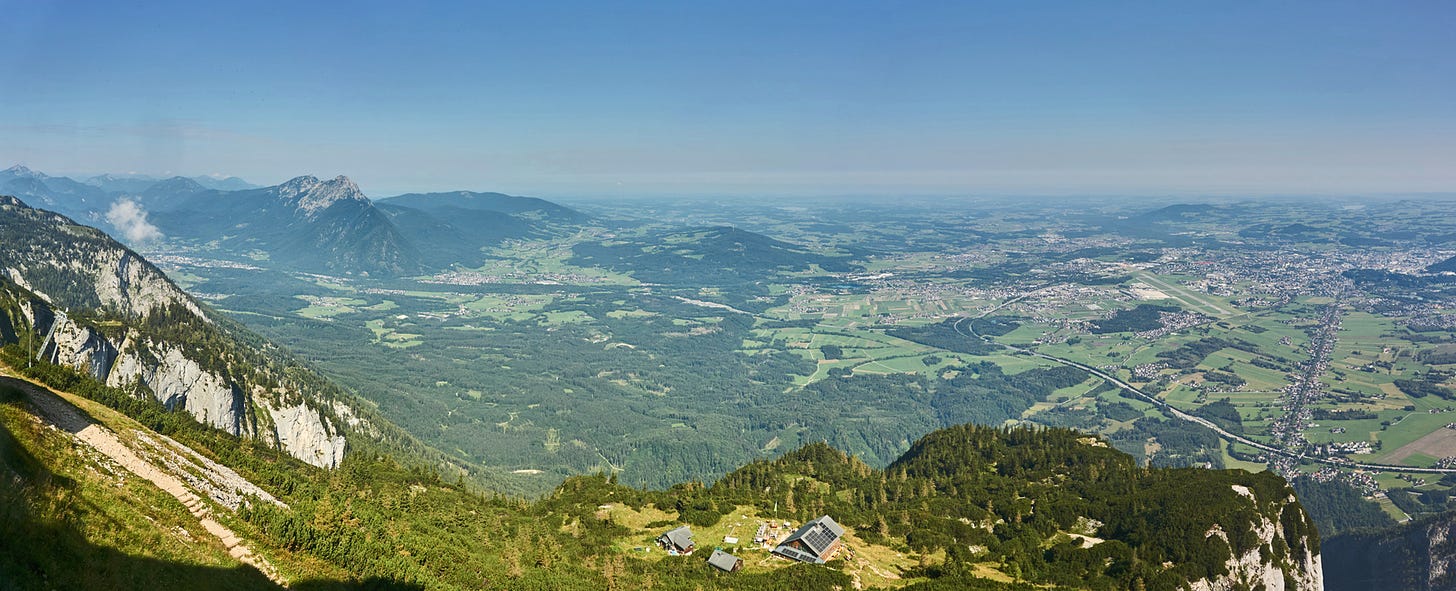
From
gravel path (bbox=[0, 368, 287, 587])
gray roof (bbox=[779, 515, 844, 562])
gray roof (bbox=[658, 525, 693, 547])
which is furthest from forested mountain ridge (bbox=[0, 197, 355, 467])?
gray roof (bbox=[779, 515, 844, 562])

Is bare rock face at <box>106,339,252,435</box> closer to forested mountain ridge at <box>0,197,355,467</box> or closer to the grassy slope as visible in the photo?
forested mountain ridge at <box>0,197,355,467</box>

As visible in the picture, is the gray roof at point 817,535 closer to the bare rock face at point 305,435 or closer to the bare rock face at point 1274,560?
the bare rock face at point 1274,560

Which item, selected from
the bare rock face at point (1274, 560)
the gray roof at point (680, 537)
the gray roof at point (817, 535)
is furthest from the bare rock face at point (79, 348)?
the bare rock face at point (1274, 560)

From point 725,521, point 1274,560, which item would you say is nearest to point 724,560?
point 725,521

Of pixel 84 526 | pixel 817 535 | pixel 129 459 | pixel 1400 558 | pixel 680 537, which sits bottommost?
pixel 1400 558

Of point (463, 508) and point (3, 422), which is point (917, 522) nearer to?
point (463, 508)

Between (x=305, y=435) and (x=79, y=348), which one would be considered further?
(x=305, y=435)

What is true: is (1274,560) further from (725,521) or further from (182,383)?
(182,383)
